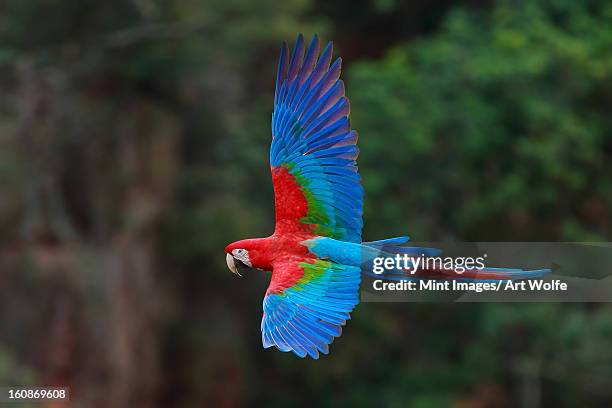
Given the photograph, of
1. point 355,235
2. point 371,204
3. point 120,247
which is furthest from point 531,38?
point 355,235

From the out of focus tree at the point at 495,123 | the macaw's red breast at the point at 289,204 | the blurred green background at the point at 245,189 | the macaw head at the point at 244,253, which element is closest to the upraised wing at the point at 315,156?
the macaw's red breast at the point at 289,204

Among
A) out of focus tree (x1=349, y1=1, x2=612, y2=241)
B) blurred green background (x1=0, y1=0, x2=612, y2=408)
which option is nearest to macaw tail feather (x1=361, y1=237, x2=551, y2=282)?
blurred green background (x1=0, y1=0, x2=612, y2=408)

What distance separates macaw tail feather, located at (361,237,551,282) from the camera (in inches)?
152

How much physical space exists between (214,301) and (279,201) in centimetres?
700

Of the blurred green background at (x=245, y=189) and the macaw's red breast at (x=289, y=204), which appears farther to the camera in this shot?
the blurred green background at (x=245, y=189)

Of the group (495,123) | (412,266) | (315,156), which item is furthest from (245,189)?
(412,266)

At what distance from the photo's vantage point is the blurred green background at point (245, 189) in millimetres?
9375

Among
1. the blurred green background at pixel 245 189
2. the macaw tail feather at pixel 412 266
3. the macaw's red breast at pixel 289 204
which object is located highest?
the blurred green background at pixel 245 189

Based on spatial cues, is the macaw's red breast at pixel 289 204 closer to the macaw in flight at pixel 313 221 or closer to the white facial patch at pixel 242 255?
the macaw in flight at pixel 313 221

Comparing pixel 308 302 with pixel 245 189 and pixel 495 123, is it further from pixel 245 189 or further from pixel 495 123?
pixel 495 123

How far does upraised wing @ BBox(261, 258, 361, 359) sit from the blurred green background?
18.2 ft

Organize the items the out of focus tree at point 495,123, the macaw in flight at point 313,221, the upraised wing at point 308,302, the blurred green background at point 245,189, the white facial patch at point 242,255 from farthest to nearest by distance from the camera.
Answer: the out of focus tree at point 495,123 → the blurred green background at point 245,189 → the white facial patch at point 242,255 → the macaw in flight at point 313,221 → the upraised wing at point 308,302

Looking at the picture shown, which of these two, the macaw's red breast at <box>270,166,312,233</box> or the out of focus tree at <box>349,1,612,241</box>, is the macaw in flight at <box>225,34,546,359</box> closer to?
the macaw's red breast at <box>270,166,312,233</box>

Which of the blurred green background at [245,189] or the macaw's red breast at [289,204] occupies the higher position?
the blurred green background at [245,189]
